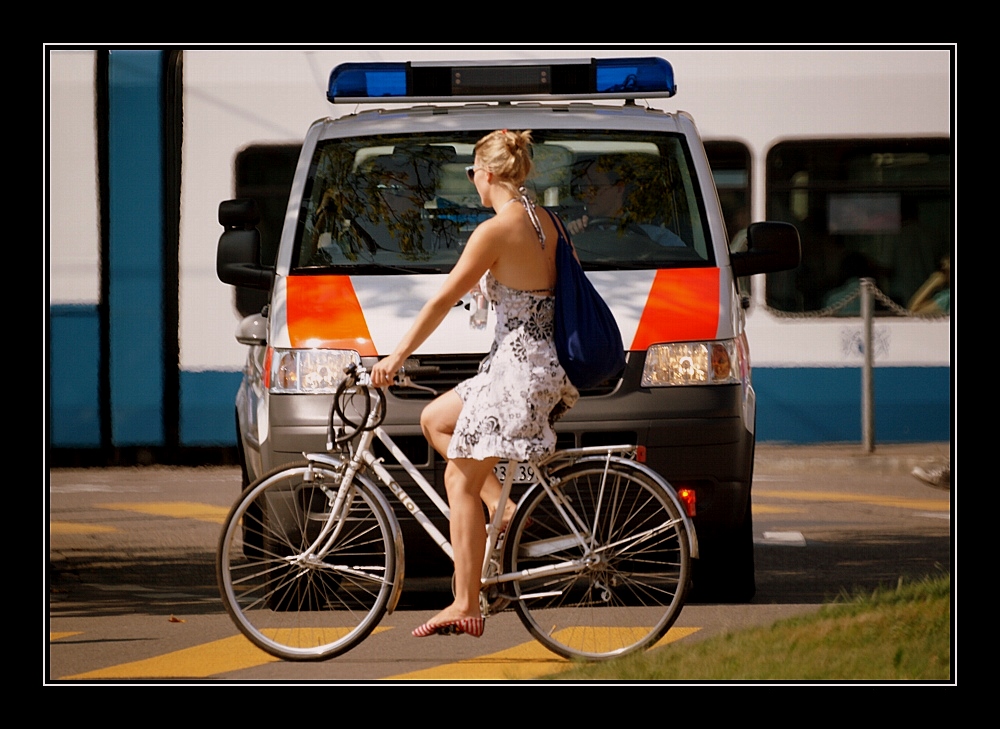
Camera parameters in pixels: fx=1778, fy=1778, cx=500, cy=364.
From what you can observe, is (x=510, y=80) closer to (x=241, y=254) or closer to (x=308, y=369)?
(x=241, y=254)

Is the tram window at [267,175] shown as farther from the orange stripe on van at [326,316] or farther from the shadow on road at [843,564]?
the shadow on road at [843,564]

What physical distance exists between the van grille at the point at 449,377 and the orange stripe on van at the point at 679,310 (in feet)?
0.80

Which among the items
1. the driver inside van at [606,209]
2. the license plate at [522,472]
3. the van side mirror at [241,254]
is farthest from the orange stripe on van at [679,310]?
the van side mirror at [241,254]

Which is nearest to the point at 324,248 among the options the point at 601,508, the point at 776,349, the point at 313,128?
the point at 313,128

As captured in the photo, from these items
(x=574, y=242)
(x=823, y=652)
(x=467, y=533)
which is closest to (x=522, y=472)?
(x=467, y=533)

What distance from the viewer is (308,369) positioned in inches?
297

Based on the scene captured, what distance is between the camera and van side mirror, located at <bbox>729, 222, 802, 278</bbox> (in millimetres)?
7848

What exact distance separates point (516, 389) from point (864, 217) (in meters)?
6.20

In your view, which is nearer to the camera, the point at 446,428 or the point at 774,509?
the point at 446,428

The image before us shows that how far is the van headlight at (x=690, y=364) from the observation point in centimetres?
749

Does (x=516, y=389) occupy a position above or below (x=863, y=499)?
above

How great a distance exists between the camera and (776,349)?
39.9 feet

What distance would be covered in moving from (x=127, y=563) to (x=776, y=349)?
489 centimetres

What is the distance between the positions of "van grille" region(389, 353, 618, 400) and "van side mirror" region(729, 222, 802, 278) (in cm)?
94
